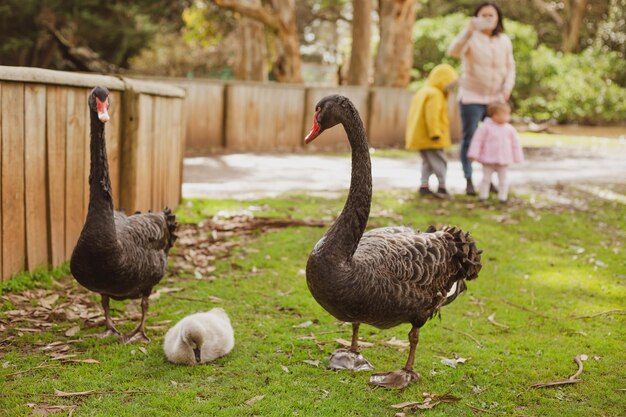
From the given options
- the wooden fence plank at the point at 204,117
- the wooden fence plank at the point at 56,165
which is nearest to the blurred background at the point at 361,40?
the wooden fence plank at the point at 204,117

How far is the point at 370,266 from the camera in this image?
11.3 ft

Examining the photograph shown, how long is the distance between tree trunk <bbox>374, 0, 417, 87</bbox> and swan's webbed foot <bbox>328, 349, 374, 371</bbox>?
1331 centimetres

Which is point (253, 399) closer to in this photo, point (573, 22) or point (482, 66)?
point (482, 66)

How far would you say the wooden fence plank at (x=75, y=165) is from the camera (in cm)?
516

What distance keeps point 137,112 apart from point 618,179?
8425mm

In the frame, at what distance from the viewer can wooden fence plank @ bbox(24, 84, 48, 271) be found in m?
4.70

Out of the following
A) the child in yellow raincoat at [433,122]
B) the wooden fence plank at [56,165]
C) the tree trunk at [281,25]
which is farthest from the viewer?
the tree trunk at [281,25]

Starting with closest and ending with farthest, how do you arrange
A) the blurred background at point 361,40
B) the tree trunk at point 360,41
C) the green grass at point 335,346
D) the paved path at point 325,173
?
the green grass at point 335,346
the paved path at point 325,173
the tree trunk at point 360,41
the blurred background at point 361,40

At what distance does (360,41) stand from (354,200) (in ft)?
44.2

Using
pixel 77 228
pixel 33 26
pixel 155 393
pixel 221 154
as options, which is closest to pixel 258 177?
pixel 221 154

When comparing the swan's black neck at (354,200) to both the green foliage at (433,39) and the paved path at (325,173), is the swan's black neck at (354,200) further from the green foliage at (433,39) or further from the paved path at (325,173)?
the green foliage at (433,39)

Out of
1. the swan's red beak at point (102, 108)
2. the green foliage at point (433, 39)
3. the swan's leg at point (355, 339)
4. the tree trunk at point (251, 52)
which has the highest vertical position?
the green foliage at point (433, 39)

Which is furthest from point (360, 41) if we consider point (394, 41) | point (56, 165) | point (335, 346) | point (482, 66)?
point (335, 346)

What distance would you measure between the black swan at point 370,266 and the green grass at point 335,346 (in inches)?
12.9
